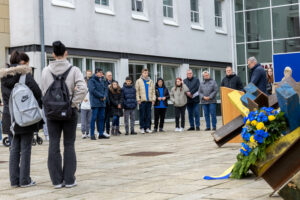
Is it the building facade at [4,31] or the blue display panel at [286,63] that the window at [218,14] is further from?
the blue display panel at [286,63]

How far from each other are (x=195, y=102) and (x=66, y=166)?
11204 mm

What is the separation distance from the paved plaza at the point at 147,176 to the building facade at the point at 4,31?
9.27 meters

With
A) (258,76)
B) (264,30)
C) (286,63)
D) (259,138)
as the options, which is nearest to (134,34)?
(264,30)

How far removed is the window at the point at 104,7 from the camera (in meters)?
22.8

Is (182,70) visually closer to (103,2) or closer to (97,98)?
(103,2)

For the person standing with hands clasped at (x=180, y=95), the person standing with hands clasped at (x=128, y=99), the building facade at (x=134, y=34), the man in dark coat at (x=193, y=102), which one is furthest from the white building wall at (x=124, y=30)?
the man in dark coat at (x=193, y=102)

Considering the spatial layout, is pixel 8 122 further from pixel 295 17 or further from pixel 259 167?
pixel 295 17

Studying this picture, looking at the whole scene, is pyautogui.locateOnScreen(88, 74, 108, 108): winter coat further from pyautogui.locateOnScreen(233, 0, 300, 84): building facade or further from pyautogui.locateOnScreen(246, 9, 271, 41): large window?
pyautogui.locateOnScreen(246, 9, 271, 41): large window

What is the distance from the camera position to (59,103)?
268 inches

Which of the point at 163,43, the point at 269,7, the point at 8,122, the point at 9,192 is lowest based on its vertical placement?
the point at 9,192

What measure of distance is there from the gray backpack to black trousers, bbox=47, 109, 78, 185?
286 millimetres

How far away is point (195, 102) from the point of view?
58.6 ft

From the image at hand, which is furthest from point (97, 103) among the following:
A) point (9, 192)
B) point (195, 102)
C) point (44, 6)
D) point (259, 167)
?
point (259, 167)

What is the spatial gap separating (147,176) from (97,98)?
7499 millimetres
